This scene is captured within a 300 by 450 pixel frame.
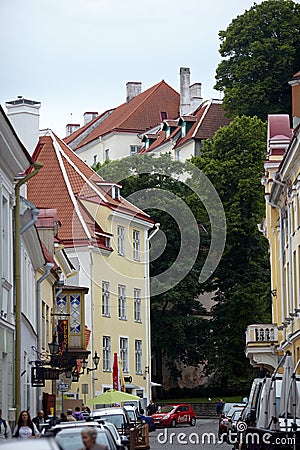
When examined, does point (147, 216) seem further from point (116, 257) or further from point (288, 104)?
point (288, 104)

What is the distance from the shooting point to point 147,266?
66.1 meters

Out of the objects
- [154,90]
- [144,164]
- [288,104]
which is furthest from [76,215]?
[154,90]

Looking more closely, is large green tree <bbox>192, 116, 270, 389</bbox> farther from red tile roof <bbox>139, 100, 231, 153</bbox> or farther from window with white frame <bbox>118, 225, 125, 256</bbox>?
red tile roof <bbox>139, 100, 231, 153</bbox>

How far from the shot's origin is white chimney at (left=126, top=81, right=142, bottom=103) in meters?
109

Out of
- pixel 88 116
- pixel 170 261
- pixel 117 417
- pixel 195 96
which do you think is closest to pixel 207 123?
pixel 195 96

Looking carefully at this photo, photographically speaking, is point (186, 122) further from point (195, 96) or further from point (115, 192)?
point (115, 192)

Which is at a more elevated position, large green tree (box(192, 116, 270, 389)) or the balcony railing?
large green tree (box(192, 116, 270, 389))

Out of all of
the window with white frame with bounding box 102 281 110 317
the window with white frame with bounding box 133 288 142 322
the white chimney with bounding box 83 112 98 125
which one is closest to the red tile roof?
the window with white frame with bounding box 133 288 142 322

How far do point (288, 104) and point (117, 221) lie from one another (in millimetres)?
16900

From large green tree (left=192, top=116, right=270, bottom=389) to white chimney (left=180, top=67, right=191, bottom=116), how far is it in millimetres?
26976

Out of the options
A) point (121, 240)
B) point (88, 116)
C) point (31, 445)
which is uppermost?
point (88, 116)

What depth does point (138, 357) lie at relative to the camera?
64875mm

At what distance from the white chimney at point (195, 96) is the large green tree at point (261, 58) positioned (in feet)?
64.5

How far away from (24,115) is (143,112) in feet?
199
